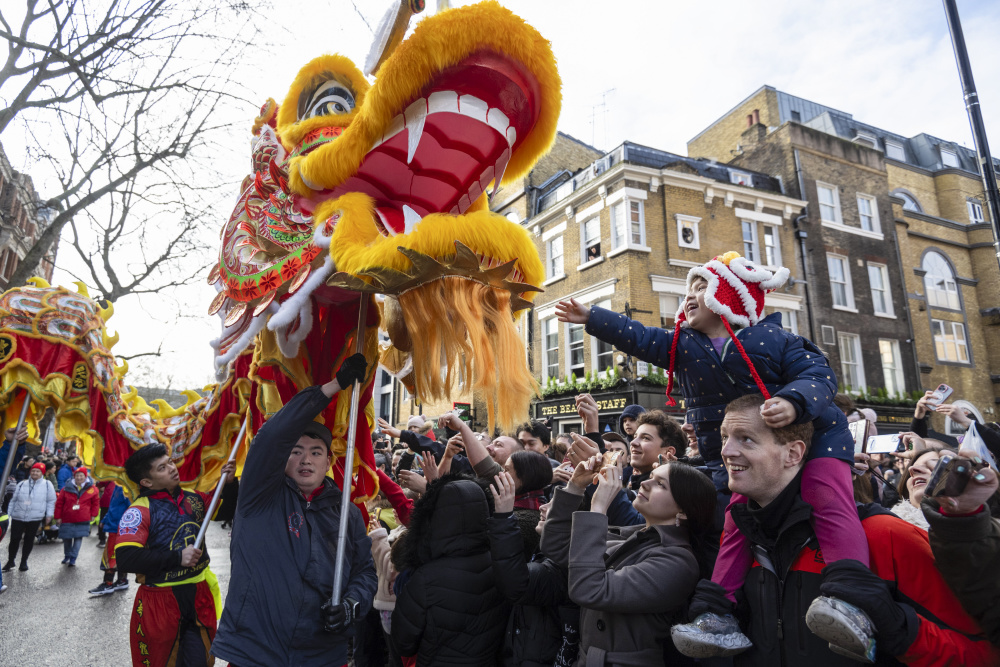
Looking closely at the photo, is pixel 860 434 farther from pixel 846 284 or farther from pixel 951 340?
pixel 951 340

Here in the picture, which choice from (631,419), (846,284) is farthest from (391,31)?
(846,284)

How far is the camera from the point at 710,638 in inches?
70.2

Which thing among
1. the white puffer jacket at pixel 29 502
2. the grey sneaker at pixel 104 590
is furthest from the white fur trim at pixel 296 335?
the white puffer jacket at pixel 29 502

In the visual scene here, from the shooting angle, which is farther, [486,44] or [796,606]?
[486,44]

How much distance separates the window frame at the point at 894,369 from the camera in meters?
18.5

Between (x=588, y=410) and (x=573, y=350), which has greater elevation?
(x=573, y=350)

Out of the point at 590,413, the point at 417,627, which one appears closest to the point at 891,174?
the point at 590,413

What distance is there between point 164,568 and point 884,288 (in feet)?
71.9

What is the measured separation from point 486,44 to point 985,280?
25685 millimetres

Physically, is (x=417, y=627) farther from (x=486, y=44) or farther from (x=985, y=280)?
(x=985, y=280)

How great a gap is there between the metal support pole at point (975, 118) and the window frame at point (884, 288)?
15.6 meters

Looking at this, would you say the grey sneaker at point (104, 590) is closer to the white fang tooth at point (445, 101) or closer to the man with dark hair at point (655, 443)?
the man with dark hair at point (655, 443)

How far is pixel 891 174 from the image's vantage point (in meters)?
22.7

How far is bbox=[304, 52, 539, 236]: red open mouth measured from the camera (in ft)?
7.09
